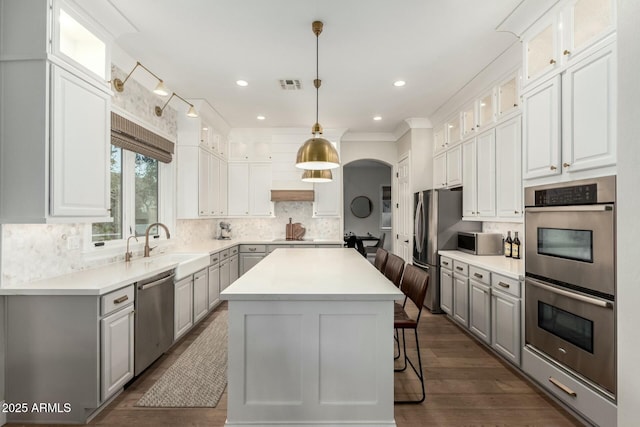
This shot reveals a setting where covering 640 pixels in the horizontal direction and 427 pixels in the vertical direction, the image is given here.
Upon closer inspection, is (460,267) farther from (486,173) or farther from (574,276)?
(574,276)

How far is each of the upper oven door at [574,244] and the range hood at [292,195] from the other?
354 cm

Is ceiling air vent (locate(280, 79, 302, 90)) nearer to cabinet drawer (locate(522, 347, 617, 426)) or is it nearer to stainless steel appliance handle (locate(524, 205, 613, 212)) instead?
stainless steel appliance handle (locate(524, 205, 613, 212))

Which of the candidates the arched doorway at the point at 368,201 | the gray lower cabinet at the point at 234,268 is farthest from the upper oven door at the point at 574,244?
the arched doorway at the point at 368,201

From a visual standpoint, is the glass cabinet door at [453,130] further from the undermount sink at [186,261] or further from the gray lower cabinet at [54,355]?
the gray lower cabinet at [54,355]

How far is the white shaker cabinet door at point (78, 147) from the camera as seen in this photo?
6.24 feet

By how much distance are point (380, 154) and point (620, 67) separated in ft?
15.6

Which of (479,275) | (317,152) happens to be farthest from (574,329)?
(317,152)

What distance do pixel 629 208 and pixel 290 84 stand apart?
3216 mm

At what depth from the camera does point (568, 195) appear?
1978 mm

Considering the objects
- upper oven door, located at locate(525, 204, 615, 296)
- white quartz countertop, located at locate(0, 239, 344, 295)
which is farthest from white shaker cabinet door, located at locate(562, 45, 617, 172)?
white quartz countertop, located at locate(0, 239, 344, 295)

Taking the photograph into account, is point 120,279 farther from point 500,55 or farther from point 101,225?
point 500,55

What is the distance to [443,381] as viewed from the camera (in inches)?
97.1

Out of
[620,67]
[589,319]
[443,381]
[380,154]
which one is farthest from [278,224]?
[620,67]

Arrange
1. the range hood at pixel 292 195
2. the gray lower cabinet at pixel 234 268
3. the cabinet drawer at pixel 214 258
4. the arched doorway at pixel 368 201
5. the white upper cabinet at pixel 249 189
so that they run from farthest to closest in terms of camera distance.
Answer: the arched doorway at pixel 368 201 → the white upper cabinet at pixel 249 189 → the range hood at pixel 292 195 → the gray lower cabinet at pixel 234 268 → the cabinet drawer at pixel 214 258
